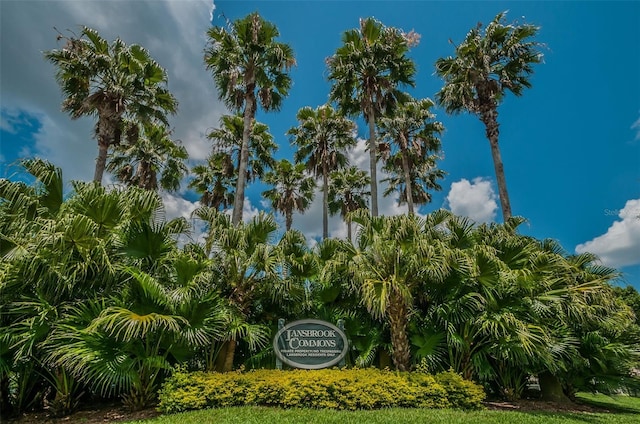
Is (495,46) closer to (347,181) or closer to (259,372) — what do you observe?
(347,181)

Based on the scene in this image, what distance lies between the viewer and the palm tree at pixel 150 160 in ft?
58.6

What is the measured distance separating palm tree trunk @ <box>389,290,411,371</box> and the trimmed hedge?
609 millimetres

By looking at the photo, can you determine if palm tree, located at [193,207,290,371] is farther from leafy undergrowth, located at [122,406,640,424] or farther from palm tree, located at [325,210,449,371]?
leafy undergrowth, located at [122,406,640,424]

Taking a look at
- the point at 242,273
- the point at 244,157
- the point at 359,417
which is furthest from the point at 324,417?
the point at 244,157

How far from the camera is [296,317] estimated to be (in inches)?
373

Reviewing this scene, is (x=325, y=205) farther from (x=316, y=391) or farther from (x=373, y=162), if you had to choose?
(x=316, y=391)

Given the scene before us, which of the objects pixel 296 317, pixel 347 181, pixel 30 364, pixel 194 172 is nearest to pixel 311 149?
pixel 347 181

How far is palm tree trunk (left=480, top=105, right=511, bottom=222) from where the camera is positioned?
13.6m

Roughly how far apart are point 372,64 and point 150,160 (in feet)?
39.0

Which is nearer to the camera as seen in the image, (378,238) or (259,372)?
(259,372)

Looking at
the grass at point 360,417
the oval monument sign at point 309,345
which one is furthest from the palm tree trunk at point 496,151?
the oval monument sign at point 309,345

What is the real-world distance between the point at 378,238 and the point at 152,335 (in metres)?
5.37

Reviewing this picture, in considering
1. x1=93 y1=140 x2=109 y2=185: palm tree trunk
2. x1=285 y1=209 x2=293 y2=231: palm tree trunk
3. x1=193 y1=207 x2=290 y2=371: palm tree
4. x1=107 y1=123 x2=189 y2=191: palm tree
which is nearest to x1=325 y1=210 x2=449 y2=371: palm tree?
x1=193 y1=207 x2=290 y2=371: palm tree

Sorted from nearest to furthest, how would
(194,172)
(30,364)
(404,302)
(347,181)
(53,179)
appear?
(30,364), (53,179), (404,302), (194,172), (347,181)
